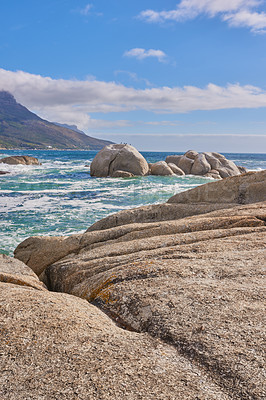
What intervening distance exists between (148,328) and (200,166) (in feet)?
144

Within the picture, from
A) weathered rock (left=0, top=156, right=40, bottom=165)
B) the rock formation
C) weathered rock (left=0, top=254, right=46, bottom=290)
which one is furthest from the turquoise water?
weathered rock (left=0, top=156, right=40, bottom=165)

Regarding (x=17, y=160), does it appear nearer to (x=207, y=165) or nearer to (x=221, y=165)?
(x=207, y=165)

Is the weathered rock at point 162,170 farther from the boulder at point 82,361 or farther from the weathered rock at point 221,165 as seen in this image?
the boulder at point 82,361

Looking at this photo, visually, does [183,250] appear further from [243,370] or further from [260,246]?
[243,370]

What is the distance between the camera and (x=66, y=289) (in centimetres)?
645

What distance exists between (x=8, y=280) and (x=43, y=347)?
2794 millimetres

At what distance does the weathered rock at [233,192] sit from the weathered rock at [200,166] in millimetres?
35364

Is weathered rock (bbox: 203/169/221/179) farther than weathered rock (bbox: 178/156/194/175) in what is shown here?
No

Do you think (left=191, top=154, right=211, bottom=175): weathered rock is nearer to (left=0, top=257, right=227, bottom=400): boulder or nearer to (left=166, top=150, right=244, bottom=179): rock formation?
(left=166, top=150, right=244, bottom=179): rock formation

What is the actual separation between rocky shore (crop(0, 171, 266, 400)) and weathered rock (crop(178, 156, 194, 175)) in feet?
→ 139


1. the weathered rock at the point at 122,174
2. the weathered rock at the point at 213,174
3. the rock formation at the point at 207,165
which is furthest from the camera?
the rock formation at the point at 207,165

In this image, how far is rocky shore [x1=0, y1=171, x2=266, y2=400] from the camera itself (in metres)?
2.60

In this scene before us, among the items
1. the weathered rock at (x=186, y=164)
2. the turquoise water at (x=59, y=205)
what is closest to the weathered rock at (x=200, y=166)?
the weathered rock at (x=186, y=164)

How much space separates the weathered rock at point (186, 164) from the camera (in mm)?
48156
